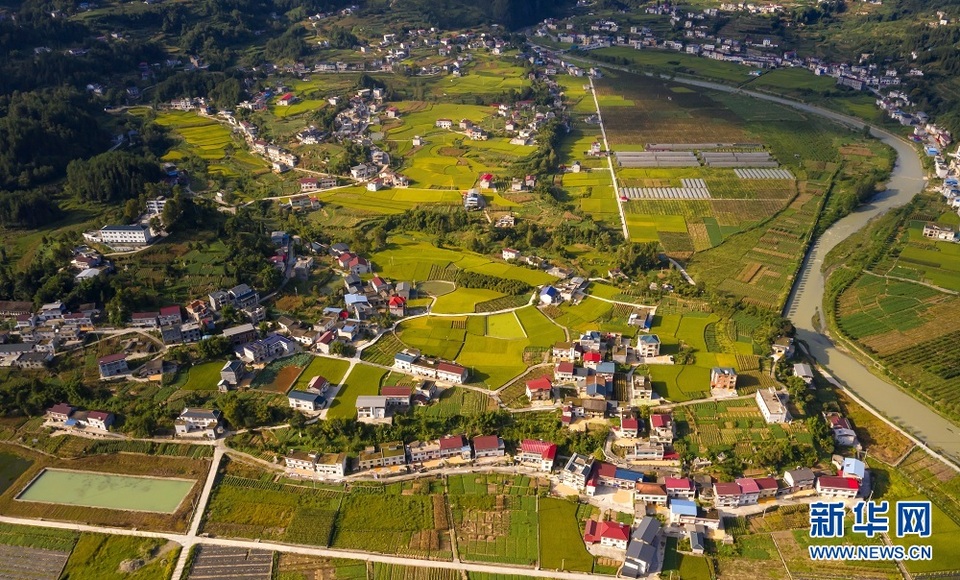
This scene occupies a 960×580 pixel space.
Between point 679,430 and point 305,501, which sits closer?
point 305,501

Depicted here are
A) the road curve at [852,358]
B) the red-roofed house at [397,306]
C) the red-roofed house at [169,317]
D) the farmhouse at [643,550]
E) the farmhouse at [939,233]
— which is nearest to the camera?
the farmhouse at [643,550]

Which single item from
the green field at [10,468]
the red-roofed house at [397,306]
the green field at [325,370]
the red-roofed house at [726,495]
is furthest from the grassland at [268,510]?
the red-roofed house at [726,495]

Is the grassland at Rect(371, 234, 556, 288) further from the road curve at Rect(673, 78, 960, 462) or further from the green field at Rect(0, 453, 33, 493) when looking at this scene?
the green field at Rect(0, 453, 33, 493)

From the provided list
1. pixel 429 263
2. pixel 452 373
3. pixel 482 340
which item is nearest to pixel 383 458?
pixel 452 373

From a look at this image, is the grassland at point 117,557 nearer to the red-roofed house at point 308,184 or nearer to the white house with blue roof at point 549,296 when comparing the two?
the white house with blue roof at point 549,296

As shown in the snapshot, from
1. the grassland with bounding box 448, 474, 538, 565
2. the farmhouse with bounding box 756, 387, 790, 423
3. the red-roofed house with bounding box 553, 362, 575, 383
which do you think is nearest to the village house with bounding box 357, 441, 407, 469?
the grassland with bounding box 448, 474, 538, 565

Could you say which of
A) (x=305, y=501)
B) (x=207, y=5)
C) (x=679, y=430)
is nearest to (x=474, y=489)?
(x=305, y=501)

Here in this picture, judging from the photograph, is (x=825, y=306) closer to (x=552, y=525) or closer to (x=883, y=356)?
(x=883, y=356)
